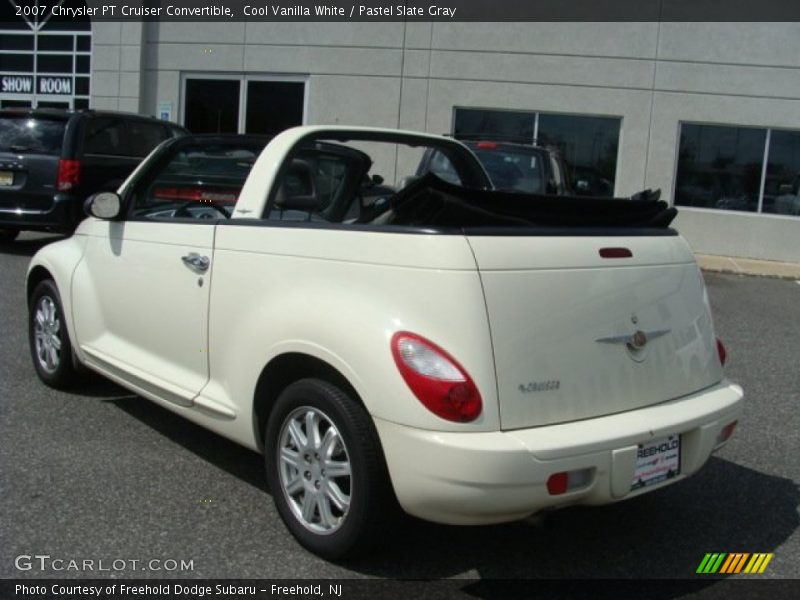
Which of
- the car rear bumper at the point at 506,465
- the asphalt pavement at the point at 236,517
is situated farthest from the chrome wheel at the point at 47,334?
the car rear bumper at the point at 506,465

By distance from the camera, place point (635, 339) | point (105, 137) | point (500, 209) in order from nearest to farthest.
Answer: point (635, 339)
point (500, 209)
point (105, 137)

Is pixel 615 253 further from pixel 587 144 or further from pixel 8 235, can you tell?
pixel 587 144

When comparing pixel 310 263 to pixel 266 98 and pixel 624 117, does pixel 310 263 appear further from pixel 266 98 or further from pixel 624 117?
pixel 266 98

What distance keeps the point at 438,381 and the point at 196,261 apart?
61.6 inches

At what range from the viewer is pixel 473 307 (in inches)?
109

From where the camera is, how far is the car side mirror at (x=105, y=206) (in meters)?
4.34

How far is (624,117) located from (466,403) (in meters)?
13.6

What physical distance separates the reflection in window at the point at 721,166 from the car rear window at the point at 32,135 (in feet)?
35.3

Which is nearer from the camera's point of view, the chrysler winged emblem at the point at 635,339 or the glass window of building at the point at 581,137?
the chrysler winged emblem at the point at 635,339

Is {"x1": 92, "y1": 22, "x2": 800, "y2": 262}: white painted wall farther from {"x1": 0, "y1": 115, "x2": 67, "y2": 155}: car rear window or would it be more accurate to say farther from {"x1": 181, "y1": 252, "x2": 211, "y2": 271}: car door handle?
{"x1": 181, "y1": 252, "x2": 211, "y2": 271}: car door handle

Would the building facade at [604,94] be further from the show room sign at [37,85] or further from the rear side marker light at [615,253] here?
the rear side marker light at [615,253]

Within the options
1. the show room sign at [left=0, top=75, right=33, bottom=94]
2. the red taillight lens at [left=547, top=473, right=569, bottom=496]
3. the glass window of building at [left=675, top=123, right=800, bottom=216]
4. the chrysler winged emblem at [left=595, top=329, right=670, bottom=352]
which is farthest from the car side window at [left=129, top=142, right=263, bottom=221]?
the show room sign at [left=0, top=75, right=33, bottom=94]

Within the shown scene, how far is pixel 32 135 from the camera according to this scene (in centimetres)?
1021

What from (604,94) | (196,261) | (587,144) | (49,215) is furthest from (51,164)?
(604,94)
